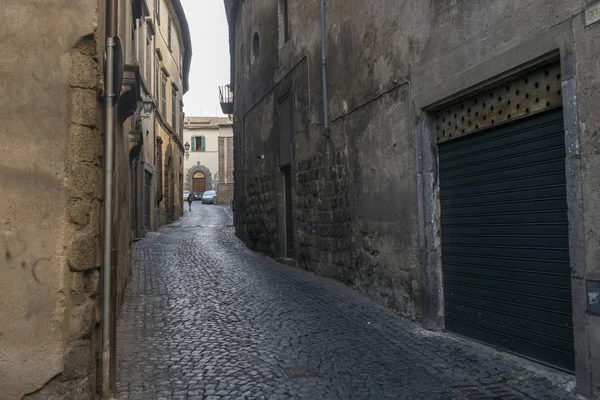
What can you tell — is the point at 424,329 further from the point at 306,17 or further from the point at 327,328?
the point at 306,17

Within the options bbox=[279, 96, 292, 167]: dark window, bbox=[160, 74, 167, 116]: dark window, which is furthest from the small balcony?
bbox=[279, 96, 292, 167]: dark window

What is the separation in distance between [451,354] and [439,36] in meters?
3.23

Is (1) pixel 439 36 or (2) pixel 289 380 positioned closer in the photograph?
(2) pixel 289 380

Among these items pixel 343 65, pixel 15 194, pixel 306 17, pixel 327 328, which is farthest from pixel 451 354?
pixel 306 17

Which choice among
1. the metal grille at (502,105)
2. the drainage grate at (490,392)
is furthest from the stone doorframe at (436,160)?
the drainage grate at (490,392)

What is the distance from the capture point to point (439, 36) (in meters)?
6.05

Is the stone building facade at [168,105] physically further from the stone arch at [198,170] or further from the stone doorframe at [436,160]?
the stone arch at [198,170]

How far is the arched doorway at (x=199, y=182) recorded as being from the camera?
58.7m

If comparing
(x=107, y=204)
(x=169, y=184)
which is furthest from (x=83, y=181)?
(x=169, y=184)

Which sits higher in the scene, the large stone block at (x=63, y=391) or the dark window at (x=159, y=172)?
the dark window at (x=159, y=172)

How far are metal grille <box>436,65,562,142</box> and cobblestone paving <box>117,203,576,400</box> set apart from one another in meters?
2.15

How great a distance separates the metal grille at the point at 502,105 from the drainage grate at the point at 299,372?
9.25 feet

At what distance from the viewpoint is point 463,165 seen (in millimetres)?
5973

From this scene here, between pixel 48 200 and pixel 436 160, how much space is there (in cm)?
423
